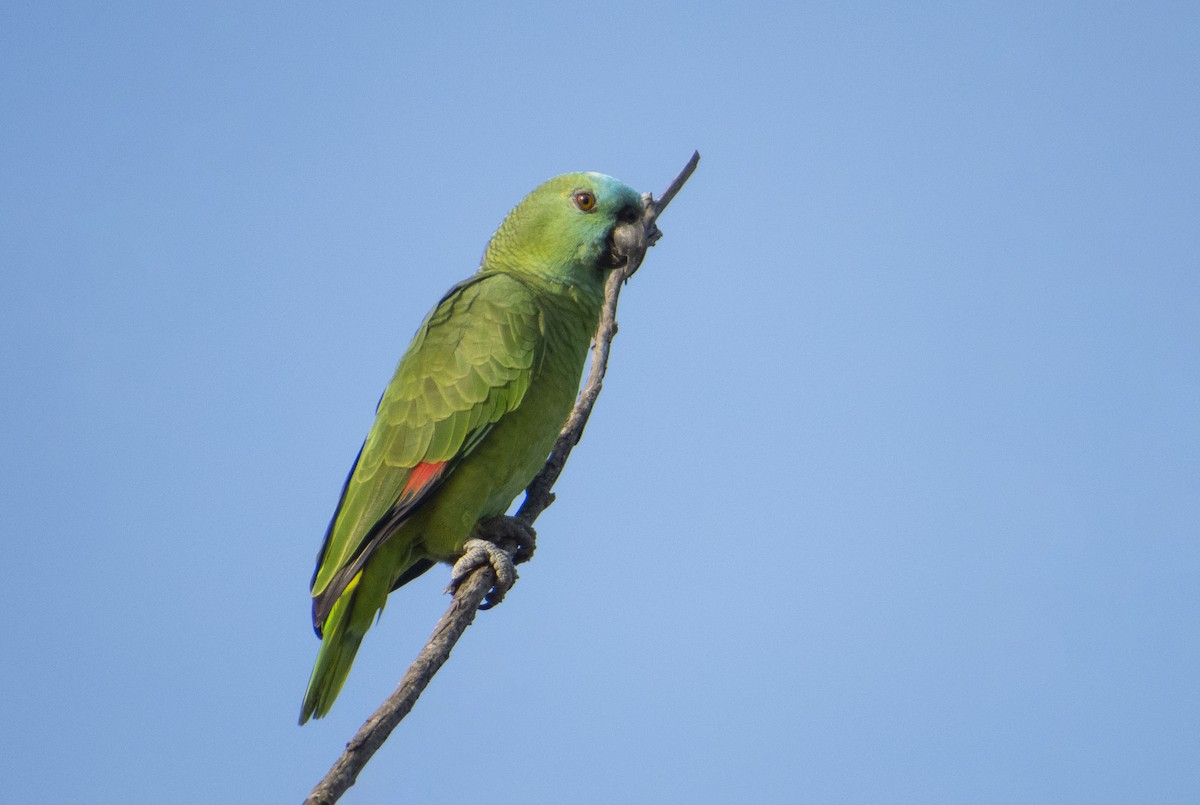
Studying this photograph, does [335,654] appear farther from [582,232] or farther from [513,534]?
[582,232]

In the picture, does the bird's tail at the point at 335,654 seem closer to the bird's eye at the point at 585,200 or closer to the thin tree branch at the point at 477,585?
the thin tree branch at the point at 477,585

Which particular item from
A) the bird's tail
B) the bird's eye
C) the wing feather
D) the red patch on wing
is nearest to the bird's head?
the bird's eye

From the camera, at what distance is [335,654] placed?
3.95 metres

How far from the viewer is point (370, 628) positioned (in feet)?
13.4

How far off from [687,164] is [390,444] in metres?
1.86

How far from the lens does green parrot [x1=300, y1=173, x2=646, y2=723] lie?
12.9ft

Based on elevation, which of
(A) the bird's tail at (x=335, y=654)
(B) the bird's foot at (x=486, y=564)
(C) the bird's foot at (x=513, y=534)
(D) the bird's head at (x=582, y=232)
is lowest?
(A) the bird's tail at (x=335, y=654)

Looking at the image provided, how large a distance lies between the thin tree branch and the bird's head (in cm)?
8

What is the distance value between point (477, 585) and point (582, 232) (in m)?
1.79

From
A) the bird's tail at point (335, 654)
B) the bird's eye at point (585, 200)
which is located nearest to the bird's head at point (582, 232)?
the bird's eye at point (585, 200)

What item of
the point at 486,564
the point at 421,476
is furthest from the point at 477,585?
the point at 421,476

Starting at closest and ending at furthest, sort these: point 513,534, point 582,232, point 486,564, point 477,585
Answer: point 477,585 < point 486,564 < point 513,534 < point 582,232

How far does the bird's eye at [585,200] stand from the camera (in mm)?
4598

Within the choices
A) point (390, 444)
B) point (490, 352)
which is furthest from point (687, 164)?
point (390, 444)
